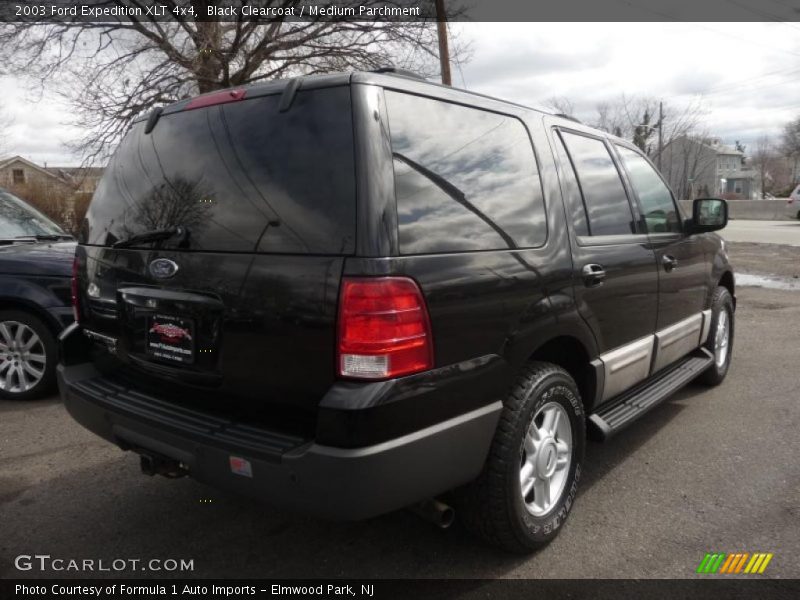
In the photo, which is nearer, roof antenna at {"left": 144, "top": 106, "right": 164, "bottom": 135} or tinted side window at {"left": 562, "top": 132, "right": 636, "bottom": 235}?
roof antenna at {"left": 144, "top": 106, "right": 164, "bottom": 135}

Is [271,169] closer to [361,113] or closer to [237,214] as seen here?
[237,214]

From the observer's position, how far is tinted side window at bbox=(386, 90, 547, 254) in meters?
2.16

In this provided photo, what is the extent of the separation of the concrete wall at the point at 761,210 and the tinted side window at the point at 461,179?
3189 centimetres

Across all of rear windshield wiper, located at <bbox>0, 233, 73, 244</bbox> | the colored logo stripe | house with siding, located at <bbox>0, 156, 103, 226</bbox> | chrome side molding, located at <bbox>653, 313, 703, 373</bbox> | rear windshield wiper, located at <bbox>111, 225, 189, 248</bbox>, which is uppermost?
house with siding, located at <bbox>0, 156, 103, 226</bbox>

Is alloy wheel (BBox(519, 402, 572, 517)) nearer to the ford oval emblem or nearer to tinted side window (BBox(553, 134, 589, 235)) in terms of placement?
tinted side window (BBox(553, 134, 589, 235))

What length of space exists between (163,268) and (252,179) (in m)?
0.54

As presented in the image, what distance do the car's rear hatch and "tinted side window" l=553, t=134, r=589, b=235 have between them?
53.2 inches

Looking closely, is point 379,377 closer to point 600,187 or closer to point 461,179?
point 461,179

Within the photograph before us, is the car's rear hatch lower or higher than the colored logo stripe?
higher

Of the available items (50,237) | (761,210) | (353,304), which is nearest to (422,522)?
(353,304)

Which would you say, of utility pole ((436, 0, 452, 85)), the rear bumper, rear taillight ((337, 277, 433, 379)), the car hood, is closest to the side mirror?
the rear bumper

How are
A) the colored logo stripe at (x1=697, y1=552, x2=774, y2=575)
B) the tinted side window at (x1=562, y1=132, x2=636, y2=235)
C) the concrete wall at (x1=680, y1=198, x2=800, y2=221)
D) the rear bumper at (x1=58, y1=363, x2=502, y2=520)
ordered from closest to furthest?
the rear bumper at (x1=58, y1=363, x2=502, y2=520) → the colored logo stripe at (x1=697, y1=552, x2=774, y2=575) → the tinted side window at (x1=562, y1=132, x2=636, y2=235) → the concrete wall at (x1=680, y1=198, x2=800, y2=221)

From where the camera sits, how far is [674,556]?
8.62ft

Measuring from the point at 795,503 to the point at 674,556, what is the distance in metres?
0.94
